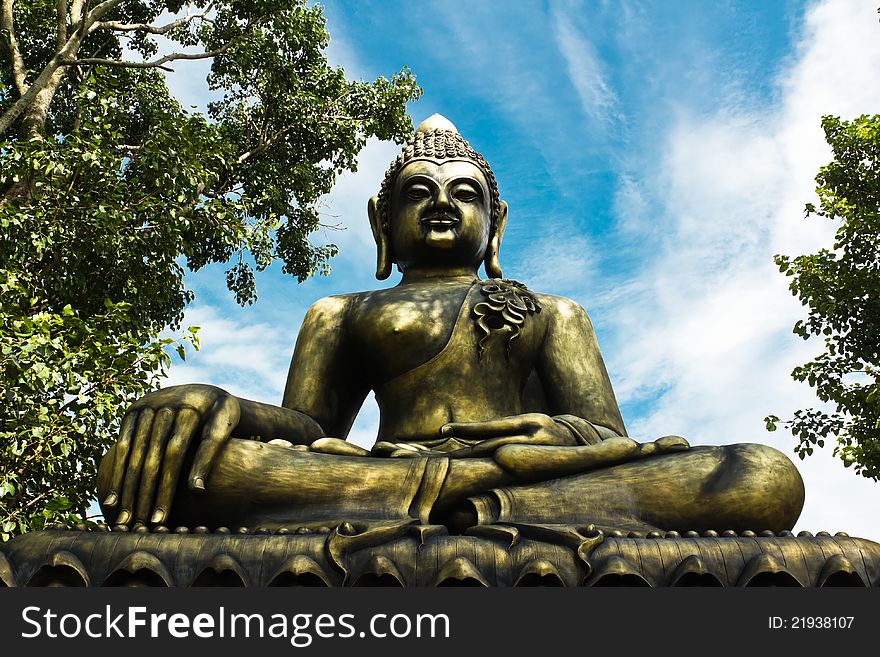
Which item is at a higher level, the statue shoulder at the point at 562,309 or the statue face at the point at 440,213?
the statue face at the point at 440,213

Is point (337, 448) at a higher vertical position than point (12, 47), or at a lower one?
lower

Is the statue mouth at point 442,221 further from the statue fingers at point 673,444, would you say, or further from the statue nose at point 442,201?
the statue fingers at point 673,444

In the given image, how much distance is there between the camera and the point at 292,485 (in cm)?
316

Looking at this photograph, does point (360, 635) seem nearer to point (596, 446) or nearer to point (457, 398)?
point (596, 446)

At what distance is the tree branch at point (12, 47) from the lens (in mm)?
9352

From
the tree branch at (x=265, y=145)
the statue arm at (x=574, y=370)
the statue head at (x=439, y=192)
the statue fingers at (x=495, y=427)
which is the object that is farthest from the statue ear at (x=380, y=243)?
the tree branch at (x=265, y=145)

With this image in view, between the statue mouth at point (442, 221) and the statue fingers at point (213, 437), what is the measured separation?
1641mm

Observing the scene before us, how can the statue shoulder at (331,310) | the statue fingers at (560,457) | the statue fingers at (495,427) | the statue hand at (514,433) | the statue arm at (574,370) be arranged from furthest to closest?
1. the statue shoulder at (331,310)
2. the statue arm at (574,370)
3. the statue fingers at (495,427)
4. the statue hand at (514,433)
5. the statue fingers at (560,457)

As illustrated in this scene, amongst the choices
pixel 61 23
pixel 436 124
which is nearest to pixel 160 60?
pixel 61 23

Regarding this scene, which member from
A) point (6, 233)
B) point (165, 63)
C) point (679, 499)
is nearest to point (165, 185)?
point (6, 233)

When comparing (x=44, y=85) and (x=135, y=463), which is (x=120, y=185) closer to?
(x=44, y=85)

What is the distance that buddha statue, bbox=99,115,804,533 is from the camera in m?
3.11

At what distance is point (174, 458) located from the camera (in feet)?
10.1

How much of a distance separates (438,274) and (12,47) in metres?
7.15
